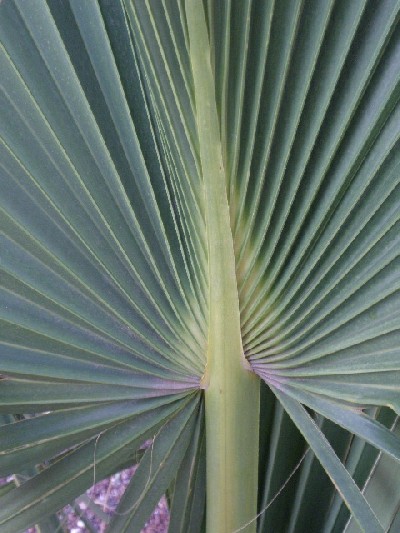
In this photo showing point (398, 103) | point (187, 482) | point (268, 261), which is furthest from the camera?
point (187, 482)

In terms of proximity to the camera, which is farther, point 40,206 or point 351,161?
point 40,206

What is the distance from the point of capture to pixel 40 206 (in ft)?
2.56

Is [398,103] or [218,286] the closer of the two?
[398,103]

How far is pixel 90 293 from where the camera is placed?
0.80m

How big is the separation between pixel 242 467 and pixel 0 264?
0.37m

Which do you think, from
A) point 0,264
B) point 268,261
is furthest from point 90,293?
point 268,261

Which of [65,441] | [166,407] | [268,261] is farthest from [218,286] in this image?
[65,441]

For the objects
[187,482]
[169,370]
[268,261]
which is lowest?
[187,482]

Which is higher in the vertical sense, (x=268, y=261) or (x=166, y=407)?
(x=268, y=261)

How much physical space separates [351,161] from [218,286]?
20 cm

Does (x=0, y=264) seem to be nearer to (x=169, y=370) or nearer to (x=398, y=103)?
(x=169, y=370)

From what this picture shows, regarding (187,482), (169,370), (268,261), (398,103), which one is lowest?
(187,482)

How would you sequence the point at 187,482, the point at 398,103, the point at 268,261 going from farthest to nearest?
the point at 187,482
the point at 268,261
the point at 398,103

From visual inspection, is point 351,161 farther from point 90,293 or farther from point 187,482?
point 187,482
